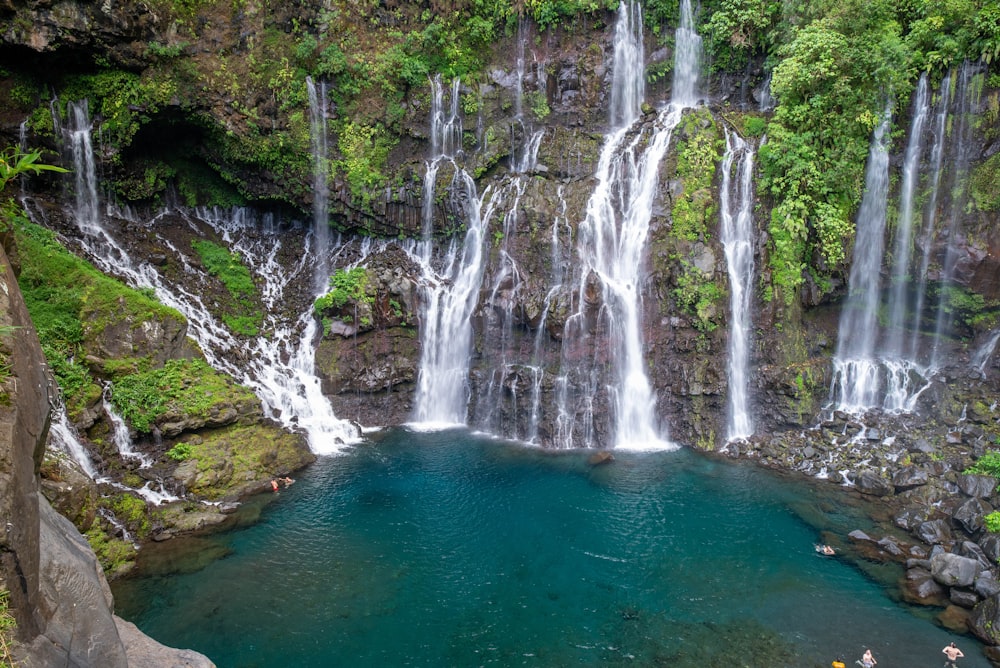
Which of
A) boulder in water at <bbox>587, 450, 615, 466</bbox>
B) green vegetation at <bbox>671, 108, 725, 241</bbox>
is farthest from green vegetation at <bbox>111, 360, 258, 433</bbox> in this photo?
green vegetation at <bbox>671, 108, 725, 241</bbox>

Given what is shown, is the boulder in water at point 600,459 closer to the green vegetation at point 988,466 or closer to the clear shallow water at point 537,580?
→ the clear shallow water at point 537,580

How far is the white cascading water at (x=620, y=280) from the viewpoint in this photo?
18656mm

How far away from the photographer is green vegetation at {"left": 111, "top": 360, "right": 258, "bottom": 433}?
14.1 m

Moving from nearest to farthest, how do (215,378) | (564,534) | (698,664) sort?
(698,664)
(564,534)
(215,378)

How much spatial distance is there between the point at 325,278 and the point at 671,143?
13532 mm

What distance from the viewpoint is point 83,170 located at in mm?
19406

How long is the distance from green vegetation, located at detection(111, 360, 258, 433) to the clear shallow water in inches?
121

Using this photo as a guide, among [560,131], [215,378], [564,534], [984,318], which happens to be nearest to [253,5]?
[560,131]

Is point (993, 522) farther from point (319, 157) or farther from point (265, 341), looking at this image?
point (319, 157)

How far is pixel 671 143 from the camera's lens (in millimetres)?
20219

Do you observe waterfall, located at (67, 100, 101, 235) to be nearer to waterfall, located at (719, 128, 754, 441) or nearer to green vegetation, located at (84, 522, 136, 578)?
green vegetation, located at (84, 522, 136, 578)

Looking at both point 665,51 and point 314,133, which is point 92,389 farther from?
point 665,51

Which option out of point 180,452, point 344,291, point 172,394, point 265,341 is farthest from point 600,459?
point 265,341

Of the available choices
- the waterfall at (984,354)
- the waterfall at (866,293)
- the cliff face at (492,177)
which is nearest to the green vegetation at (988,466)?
the waterfall at (866,293)
